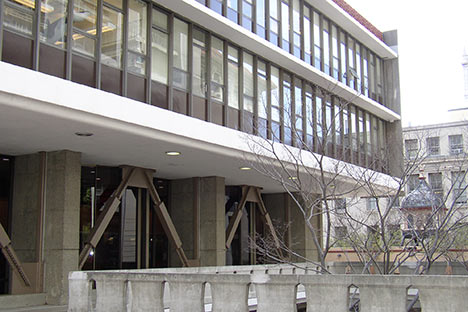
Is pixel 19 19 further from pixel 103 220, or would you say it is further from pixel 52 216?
pixel 103 220

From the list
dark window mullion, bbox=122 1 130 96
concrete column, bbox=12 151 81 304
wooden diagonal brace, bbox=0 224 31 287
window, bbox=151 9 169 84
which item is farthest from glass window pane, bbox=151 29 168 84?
wooden diagonal brace, bbox=0 224 31 287

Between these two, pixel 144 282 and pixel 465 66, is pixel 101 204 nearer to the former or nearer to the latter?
pixel 144 282

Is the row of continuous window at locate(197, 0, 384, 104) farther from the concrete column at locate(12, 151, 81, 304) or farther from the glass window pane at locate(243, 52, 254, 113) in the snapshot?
the concrete column at locate(12, 151, 81, 304)

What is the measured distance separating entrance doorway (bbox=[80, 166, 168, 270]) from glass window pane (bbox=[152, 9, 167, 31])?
5690 mm

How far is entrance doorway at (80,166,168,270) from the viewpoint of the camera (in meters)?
20.9

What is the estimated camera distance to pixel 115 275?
472 inches

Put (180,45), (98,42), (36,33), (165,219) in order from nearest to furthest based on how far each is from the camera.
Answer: (36,33)
(98,42)
(180,45)
(165,219)

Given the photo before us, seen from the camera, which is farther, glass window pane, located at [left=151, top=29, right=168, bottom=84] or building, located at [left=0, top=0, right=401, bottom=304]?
glass window pane, located at [left=151, top=29, right=168, bottom=84]

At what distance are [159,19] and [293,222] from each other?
15.4 meters

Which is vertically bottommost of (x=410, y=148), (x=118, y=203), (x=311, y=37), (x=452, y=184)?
(x=118, y=203)

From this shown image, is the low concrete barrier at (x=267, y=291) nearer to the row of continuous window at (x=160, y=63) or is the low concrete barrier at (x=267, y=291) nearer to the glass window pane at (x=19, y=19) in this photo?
the row of continuous window at (x=160, y=63)

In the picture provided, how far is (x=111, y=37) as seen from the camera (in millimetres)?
16625

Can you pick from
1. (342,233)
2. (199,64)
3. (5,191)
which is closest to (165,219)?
(5,191)

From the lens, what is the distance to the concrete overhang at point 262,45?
A: 59.8ft
